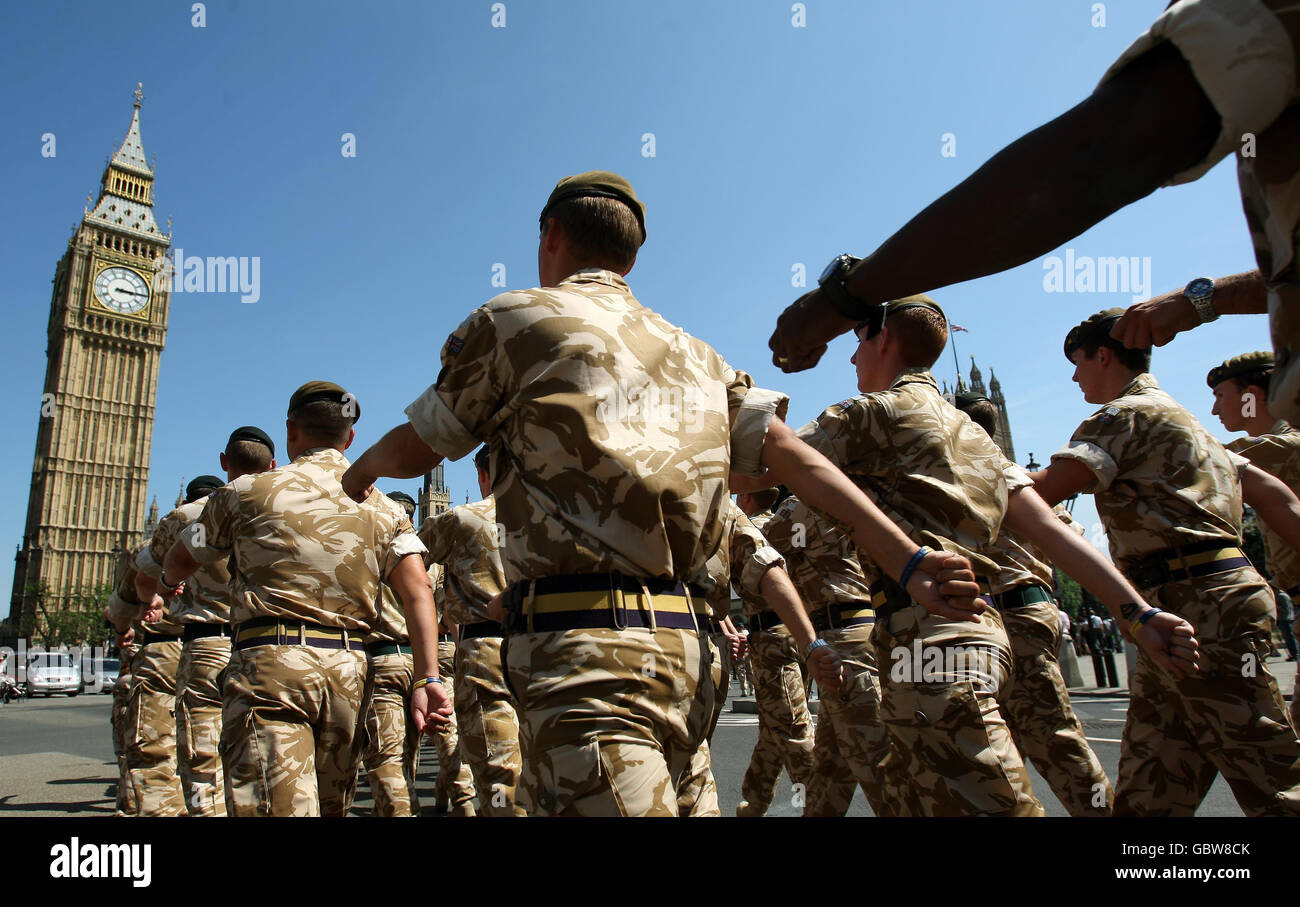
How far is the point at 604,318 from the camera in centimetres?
209

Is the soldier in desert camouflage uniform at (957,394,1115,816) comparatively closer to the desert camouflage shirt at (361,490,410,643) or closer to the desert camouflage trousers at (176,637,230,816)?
the desert camouflage shirt at (361,490,410,643)

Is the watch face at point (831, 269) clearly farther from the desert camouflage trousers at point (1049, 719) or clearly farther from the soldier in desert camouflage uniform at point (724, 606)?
the desert camouflage trousers at point (1049, 719)

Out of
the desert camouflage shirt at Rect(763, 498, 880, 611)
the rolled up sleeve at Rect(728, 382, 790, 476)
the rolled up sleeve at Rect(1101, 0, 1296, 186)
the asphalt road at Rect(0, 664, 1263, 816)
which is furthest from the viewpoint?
the asphalt road at Rect(0, 664, 1263, 816)

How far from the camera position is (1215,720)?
320cm

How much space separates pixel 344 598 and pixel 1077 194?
346 cm

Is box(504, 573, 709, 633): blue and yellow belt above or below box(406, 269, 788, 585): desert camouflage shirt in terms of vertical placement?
below

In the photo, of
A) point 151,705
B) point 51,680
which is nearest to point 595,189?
point 151,705

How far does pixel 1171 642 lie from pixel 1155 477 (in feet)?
3.56

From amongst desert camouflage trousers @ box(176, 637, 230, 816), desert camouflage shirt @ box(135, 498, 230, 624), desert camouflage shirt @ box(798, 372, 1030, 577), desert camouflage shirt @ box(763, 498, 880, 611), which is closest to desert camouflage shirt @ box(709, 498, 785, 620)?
desert camouflage shirt @ box(763, 498, 880, 611)

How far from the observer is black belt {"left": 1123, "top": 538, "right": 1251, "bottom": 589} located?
3537 millimetres

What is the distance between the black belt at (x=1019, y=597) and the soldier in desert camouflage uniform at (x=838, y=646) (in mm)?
708

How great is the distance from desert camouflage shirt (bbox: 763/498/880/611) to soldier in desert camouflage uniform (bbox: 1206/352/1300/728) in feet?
7.77
